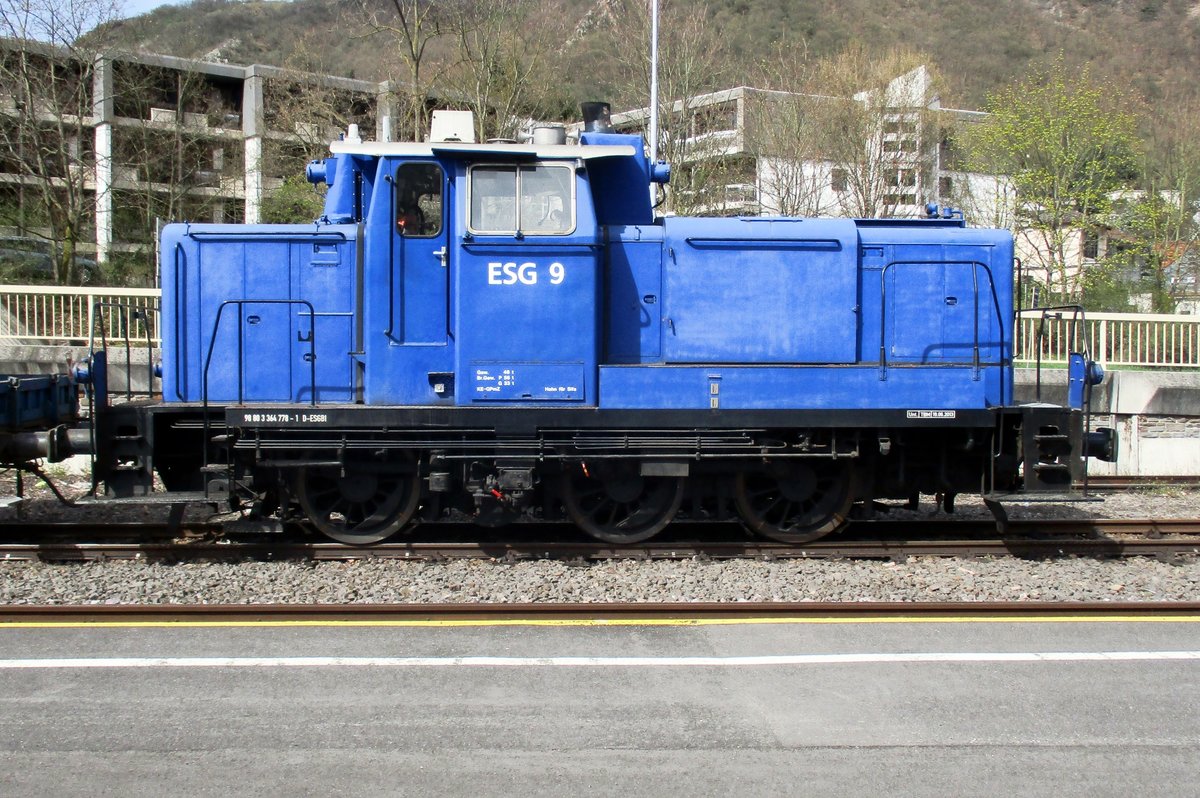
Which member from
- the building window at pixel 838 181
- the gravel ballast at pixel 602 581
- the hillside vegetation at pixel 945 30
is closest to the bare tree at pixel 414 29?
the building window at pixel 838 181

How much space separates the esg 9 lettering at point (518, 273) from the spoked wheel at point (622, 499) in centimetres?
170

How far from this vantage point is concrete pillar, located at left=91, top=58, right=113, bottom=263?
106ft

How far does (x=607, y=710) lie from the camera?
502 cm

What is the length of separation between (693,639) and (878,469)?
3529 mm

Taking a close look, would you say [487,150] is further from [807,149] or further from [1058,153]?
[1058,153]

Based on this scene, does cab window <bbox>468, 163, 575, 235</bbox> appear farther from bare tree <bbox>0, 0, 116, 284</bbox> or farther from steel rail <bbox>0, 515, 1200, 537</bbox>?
bare tree <bbox>0, 0, 116, 284</bbox>

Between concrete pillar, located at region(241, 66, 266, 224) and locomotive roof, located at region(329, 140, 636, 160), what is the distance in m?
24.8

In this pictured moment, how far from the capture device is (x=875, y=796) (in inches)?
162

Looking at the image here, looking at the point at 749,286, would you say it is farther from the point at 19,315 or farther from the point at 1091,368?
the point at 19,315

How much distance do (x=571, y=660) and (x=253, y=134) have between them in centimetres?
3571

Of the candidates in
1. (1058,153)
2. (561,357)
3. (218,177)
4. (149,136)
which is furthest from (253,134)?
(561,357)

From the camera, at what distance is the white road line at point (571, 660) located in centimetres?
564

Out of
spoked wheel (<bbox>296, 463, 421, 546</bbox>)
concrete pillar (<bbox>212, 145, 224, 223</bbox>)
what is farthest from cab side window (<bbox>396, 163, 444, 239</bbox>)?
concrete pillar (<bbox>212, 145, 224, 223</bbox>)

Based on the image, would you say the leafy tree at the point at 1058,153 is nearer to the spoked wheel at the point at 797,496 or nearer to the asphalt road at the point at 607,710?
the spoked wheel at the point at 797,496
